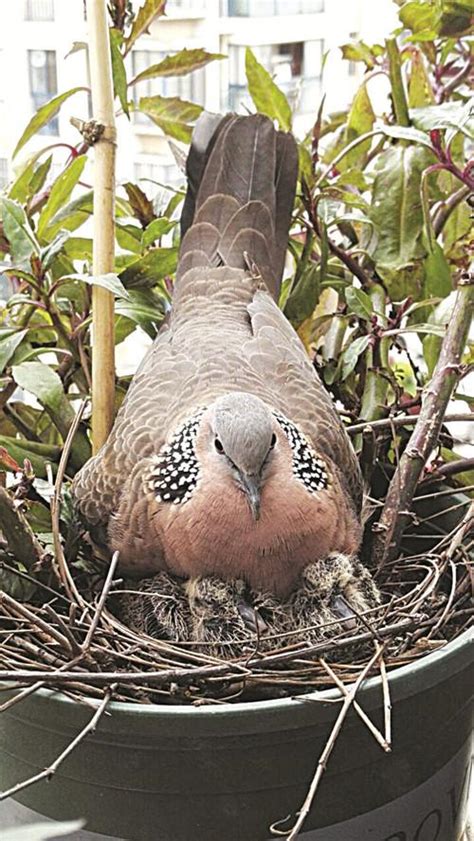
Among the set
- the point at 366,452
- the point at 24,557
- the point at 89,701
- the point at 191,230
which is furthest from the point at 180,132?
the point at 89,701

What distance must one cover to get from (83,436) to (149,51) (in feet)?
2.25

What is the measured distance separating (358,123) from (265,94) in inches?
4.8

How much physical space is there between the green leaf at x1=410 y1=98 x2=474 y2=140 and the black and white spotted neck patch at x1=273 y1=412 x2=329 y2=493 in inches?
12.6

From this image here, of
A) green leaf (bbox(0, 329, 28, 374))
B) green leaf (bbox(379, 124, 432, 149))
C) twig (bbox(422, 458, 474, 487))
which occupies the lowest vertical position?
twig (bbox(422, 458, 474, 487))

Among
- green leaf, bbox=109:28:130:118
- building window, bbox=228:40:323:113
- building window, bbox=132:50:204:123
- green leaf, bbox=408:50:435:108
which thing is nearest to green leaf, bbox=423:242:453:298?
green leaf, bbox=408:50:435:108

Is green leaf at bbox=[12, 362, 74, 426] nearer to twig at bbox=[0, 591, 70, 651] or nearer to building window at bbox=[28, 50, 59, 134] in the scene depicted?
twig at bbox=[0, 591, 70, 651]

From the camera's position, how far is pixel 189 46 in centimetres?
130

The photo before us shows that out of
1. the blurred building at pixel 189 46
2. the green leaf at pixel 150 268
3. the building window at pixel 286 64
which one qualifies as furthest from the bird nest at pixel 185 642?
the building window at pixel 286 64

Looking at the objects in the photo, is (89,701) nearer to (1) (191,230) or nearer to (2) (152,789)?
(2) (152,789)

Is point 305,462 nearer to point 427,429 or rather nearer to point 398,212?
point 427,429

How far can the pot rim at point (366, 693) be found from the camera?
620mm

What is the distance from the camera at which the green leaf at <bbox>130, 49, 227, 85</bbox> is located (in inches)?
42.3

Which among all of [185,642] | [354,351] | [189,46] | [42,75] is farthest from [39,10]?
[185,642]

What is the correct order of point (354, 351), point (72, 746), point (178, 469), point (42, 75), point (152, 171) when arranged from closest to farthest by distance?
point (72, 746) < point (178, 469) < point (354, 351) < point (42, 75) < point (152, 171)
